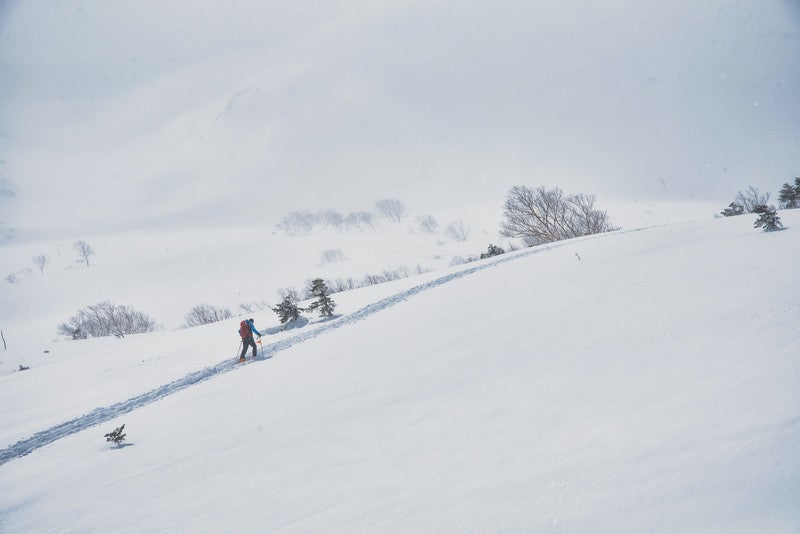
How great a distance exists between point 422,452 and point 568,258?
11702 millimetres

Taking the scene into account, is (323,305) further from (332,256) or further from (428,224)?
(428,224)

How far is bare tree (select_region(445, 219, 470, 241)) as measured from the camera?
2446 inches

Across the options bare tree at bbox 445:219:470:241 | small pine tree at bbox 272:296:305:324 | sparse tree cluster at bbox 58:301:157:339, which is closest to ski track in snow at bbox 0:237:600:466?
small pine tree at bbox 272:296:305:324

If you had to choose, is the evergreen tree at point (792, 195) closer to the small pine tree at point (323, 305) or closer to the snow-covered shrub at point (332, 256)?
the small pine tree at point (323, 305)

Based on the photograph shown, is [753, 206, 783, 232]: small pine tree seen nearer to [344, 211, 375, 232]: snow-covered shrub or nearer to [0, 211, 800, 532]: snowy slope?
[0, 211, 800, 532]: snowy slope

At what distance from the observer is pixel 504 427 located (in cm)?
374

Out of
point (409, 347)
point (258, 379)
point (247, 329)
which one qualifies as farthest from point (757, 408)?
point (247, 329)

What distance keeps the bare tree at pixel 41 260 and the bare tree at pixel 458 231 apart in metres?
87.9

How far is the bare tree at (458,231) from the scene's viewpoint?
62.1m

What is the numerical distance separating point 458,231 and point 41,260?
96.7m

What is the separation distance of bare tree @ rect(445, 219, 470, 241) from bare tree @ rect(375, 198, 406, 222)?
40970 millimetres

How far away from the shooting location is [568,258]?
44.2 ft

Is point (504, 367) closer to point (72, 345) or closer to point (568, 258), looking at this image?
point (568, 258)

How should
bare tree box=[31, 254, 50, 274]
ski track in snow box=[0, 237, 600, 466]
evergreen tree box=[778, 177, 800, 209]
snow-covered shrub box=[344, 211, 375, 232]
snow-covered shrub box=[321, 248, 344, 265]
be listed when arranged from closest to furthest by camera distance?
ski track in snow box=[0, 237, 600, 466] < evergreen tree box=[778, 177, 800, 209] < snow-covered shrub box=[321, 248, 344, 265] < bare tree box=[31, 254, 50, 274] < snow-covered shrub box=[344, 211, 375, 232]
